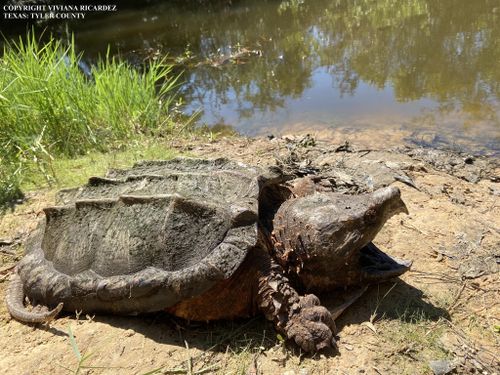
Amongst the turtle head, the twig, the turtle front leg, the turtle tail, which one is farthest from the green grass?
the twig

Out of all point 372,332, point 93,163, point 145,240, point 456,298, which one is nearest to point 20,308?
point 145,240

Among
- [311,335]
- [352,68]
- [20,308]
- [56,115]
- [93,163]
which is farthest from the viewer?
[352,68]

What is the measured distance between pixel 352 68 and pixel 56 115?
431cm

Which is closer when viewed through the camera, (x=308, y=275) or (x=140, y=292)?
(x=140, y=292)

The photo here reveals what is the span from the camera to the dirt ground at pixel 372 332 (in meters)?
2.00

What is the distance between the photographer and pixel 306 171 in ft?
12.0

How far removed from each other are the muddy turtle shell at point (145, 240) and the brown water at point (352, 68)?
295 centimetres

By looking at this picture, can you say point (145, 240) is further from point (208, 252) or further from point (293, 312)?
point (293, 312)

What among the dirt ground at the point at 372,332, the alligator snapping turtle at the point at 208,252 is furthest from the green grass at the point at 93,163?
the alligator snapping turtle at the point at 208,252

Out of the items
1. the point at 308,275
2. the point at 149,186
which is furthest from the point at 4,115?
the point at 308,275

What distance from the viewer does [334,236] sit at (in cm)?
216

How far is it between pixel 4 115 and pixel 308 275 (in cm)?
341

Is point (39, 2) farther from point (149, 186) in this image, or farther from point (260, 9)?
point (149, 186)

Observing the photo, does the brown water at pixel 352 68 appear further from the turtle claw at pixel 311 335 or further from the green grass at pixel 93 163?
the turtle claw at pixel 311 335
